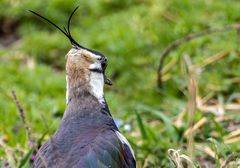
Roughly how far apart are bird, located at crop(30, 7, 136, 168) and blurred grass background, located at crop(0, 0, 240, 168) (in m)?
0.77

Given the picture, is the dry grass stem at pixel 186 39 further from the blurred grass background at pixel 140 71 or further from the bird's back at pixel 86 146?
the bird's back at pixel 86 146

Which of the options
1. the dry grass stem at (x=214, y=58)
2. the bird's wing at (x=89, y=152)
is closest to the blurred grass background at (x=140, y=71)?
the dry grass stem at (x=214, y=58)

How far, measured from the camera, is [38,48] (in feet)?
25.5

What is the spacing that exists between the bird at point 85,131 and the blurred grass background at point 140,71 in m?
0.77

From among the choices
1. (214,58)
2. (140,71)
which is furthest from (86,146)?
(140,71)

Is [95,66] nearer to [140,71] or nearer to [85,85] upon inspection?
[85,85]

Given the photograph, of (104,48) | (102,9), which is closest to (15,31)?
(102,9)

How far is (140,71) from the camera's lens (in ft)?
22.8

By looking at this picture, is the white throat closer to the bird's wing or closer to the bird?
the bird

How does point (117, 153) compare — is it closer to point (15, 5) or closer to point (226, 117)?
A: point (226, 117)

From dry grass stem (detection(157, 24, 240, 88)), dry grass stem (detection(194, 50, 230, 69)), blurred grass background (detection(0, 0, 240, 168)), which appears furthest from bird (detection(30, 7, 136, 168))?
dry grass stem (detection(194, 50, 230, 69))

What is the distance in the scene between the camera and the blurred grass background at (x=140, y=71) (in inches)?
205

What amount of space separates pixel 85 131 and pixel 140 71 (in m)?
3.15

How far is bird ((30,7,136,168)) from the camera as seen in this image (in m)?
3.69
